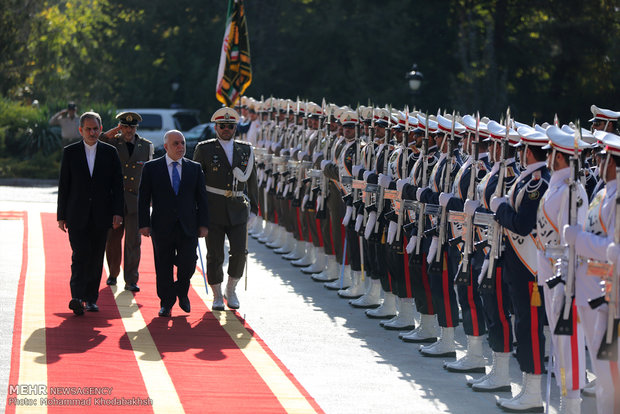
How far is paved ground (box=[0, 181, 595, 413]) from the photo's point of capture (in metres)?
8.62

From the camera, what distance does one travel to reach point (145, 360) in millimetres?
9586

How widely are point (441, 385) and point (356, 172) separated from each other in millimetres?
4113

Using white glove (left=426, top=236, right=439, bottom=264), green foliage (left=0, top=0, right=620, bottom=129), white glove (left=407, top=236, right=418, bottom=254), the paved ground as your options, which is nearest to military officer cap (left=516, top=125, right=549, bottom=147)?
white glove (left=426, top=236, right=439, bottom=264)

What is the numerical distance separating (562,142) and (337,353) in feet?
10.8

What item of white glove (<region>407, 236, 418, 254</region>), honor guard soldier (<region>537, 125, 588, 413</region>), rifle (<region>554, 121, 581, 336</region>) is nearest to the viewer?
rifle (<region>554, 121, 581, 336</region>)

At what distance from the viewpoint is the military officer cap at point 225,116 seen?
483 inches

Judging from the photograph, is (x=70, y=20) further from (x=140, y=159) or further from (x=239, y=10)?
(x=140, y=159)

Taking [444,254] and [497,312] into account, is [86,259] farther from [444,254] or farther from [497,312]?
[497,312]

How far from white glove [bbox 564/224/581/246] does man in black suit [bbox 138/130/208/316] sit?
5.00 m

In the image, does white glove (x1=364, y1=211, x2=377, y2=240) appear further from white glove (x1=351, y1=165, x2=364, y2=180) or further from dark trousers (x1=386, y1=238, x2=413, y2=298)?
white glove (x1=351, y1=165, x2=364, y2=180)

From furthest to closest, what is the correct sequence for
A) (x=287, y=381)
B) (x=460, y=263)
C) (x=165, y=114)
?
(x=165, y=114)
(x=460, y=263)
(x=287, y=381)

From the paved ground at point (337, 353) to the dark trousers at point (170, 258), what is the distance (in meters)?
0.83

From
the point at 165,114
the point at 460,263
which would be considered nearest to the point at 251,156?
the point at 460,263

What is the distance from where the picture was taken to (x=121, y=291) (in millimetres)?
13055
